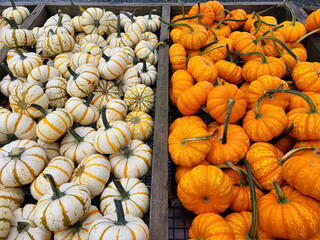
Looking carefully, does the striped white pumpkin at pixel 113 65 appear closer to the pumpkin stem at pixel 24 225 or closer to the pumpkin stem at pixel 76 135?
the pumpkin stem at pixel 76 135

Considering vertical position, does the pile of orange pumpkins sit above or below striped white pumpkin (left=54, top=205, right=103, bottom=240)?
above

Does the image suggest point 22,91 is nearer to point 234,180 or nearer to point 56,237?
point 56,237

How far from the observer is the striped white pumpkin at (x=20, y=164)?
1859mm

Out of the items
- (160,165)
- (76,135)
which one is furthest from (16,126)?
(160,165)

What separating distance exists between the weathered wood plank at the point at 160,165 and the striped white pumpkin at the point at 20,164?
2.90 ft

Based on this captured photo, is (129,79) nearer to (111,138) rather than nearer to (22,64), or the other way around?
(111,138)

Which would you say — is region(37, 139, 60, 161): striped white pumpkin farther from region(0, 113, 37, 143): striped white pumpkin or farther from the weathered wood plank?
the weathered wood plank

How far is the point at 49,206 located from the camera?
62.7 inches

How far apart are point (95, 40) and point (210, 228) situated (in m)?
2.67

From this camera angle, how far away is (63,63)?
2887 millimetres

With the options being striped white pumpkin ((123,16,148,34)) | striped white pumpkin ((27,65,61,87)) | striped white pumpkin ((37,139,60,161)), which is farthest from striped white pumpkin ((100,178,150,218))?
striped white pumpkin ((123,16,148,34))

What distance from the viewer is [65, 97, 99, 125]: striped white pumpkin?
7.88 feet

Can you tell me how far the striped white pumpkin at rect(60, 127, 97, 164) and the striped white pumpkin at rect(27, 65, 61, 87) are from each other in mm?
782

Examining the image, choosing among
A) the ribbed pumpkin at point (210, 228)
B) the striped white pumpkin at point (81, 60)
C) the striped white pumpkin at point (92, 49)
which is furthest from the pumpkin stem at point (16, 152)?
the striped white pumpkin at point (92, 49)
